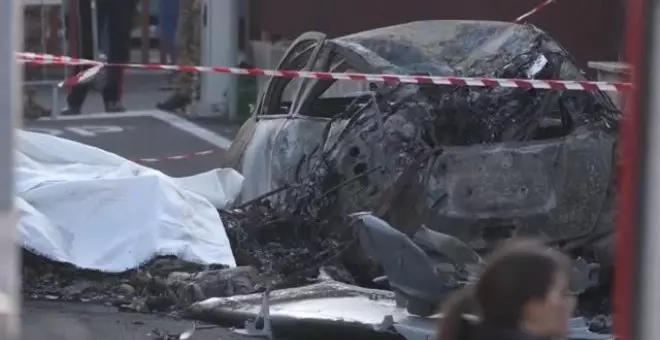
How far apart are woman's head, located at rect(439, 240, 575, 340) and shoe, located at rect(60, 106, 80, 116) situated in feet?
43.3

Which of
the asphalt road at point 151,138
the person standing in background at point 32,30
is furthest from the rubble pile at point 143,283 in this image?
the person standing in background at point 32,30

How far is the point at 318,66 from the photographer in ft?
29.7

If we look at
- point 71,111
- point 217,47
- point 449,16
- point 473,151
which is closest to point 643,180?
point 473,151

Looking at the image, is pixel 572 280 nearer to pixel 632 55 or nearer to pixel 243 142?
pixel 243 142

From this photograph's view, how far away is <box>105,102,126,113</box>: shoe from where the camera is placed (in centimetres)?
1666

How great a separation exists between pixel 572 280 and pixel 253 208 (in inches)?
92.0

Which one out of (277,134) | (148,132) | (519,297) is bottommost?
(148,132)

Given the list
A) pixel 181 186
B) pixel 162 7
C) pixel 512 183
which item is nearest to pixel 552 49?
pixel 512 183

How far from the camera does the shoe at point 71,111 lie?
16.3 meters

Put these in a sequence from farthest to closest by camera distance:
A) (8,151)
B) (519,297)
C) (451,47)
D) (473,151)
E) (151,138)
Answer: (151,138), (451,47), (473,151), (519,297), (8,151)

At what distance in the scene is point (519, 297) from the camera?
334 centimetres

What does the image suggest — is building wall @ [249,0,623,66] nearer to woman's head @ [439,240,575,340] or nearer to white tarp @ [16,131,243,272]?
white tarp @ [16,131,243,272]

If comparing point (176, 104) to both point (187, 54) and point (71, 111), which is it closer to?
point (187, 54)

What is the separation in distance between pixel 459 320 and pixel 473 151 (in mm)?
4569
